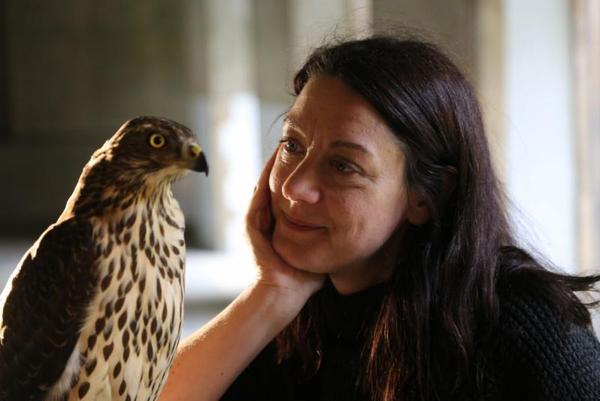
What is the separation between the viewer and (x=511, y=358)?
4.34 feet

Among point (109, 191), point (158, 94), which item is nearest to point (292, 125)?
point (109, 191)

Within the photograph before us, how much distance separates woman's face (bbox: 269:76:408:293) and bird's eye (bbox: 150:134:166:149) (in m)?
0.39

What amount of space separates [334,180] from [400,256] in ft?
0.67

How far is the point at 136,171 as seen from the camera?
941 millimetres

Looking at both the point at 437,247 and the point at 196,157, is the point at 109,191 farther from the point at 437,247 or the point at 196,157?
the point at 437,247

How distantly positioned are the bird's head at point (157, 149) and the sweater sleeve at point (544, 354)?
1.99ft

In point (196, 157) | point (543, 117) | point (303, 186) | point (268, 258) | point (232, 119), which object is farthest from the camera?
point (232, 119)

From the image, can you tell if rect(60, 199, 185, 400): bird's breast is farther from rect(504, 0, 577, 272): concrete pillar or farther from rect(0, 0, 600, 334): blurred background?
rect(0, 0, 600, 334): blurred background

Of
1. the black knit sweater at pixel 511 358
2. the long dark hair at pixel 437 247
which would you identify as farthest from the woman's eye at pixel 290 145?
the black knit sweater at pixel 511 358

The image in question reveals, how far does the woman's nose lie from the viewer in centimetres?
128

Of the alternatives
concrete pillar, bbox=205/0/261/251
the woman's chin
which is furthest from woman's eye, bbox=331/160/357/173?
concrete pillar, bbox=205/0/261/251

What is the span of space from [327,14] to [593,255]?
1.27 m

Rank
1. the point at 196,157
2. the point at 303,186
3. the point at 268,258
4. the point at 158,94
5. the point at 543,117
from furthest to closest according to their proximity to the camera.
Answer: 1. the point at 158,94
2. the point at 543,117
3. the point at 268,258
4. the point at 303,186
5. the point at 196,157

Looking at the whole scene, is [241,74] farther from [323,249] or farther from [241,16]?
[323,249]
